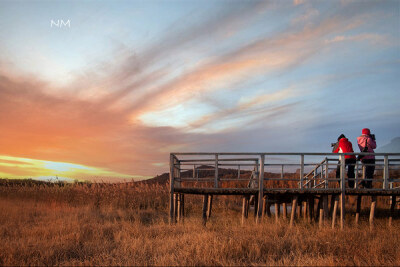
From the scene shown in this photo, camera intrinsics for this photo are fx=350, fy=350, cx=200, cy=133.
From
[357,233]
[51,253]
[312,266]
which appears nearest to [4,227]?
[51,253]

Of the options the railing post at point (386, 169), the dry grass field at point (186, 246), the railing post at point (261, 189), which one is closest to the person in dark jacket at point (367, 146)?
the railing post at point (386, 169)

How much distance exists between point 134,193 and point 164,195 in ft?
6.87

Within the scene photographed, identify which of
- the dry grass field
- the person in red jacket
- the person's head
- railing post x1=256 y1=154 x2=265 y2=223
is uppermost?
the person's head

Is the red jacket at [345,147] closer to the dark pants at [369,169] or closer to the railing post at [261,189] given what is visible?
the dark pants at [369,169]

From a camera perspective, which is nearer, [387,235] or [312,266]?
[312,266]

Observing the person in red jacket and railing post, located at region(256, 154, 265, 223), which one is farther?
the person in red jacket

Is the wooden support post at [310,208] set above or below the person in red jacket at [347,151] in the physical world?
below

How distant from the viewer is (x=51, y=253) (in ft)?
32.1

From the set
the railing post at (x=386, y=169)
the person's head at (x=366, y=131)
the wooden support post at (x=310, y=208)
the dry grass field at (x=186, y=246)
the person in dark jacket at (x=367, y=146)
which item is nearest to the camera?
the dry grass field at (x=186, y=246)

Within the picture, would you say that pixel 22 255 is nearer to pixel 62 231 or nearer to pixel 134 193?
pixel 62 231

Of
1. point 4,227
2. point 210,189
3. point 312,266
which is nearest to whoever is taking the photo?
point 312,266

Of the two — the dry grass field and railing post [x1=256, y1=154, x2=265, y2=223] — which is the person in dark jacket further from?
railing post [x1=256, y1=154, x2=265, y2=223]

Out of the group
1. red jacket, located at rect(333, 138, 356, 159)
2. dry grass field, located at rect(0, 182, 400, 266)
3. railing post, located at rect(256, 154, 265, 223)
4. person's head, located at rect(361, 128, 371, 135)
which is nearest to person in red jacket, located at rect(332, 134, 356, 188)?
red jacket, located at rect(333, 138, 356, 159)

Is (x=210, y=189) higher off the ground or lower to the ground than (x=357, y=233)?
higher
